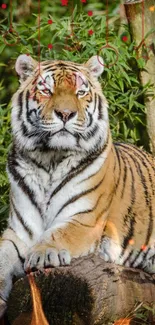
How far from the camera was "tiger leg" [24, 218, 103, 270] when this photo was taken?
18.6 feet

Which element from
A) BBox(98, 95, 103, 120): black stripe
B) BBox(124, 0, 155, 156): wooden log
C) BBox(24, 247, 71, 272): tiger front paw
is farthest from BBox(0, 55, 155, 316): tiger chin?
BBox(124, 0, 155, 156): wooden log

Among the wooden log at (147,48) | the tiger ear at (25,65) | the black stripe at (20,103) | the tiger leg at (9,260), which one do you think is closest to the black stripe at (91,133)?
the black stripe at (20,103)

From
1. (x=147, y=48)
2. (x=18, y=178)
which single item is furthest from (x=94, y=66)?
(x=147, y=48)

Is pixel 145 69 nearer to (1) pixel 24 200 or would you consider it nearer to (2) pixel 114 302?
(1) pixel 24 200

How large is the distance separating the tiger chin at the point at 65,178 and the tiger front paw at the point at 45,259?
0.44 feet

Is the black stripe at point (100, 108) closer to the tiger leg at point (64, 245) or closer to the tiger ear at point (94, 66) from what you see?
the tiger ear at point (94, 66)

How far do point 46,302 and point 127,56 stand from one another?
3411 mm

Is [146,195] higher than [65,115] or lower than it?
lower

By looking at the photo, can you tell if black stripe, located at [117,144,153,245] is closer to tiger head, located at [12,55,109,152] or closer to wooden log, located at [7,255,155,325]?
tiger head, located at [12,55,109,152]

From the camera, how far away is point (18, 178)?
632 cm

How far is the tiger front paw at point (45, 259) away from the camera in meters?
5.65

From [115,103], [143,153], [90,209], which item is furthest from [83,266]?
[115,103]

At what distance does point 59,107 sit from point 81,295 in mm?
1105

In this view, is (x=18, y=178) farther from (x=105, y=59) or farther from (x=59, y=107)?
(x=105, y=59)
